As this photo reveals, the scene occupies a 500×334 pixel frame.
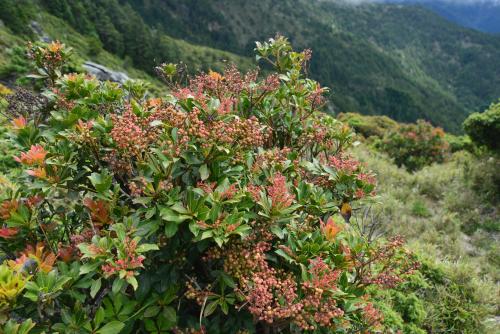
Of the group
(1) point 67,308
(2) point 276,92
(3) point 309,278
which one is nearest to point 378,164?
(2) point 276,92

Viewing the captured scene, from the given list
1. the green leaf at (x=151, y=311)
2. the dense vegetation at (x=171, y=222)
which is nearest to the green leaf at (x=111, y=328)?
the dense vegetation at (x=171, y=222)

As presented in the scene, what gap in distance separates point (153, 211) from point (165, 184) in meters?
0.19

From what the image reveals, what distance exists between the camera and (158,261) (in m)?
2.62

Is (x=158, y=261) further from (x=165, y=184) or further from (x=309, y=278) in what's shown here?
(x=309, y=278)

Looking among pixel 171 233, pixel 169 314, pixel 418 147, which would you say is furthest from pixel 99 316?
pixel 418 147

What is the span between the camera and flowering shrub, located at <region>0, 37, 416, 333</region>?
87.8 inches

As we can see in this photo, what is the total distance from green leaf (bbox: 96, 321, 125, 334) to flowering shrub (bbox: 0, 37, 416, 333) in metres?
0.01

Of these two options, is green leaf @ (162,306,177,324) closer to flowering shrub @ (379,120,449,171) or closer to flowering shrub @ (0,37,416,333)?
flowering shrub @ (0,37,416,333)

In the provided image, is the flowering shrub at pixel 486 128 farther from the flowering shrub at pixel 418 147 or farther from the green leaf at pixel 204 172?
the green leaf at pixel 204 172

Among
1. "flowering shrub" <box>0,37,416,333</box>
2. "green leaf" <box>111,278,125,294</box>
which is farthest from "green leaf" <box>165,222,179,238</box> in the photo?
"green leaf" <box>111,278,125,294</box>

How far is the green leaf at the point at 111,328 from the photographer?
7.27ft

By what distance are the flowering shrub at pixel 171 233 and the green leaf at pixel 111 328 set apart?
0.5 inches

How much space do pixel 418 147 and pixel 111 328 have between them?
14820 mm

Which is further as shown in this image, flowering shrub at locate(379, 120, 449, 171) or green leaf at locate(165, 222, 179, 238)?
flowering shrub at locate(379, 120, 449, 171)
